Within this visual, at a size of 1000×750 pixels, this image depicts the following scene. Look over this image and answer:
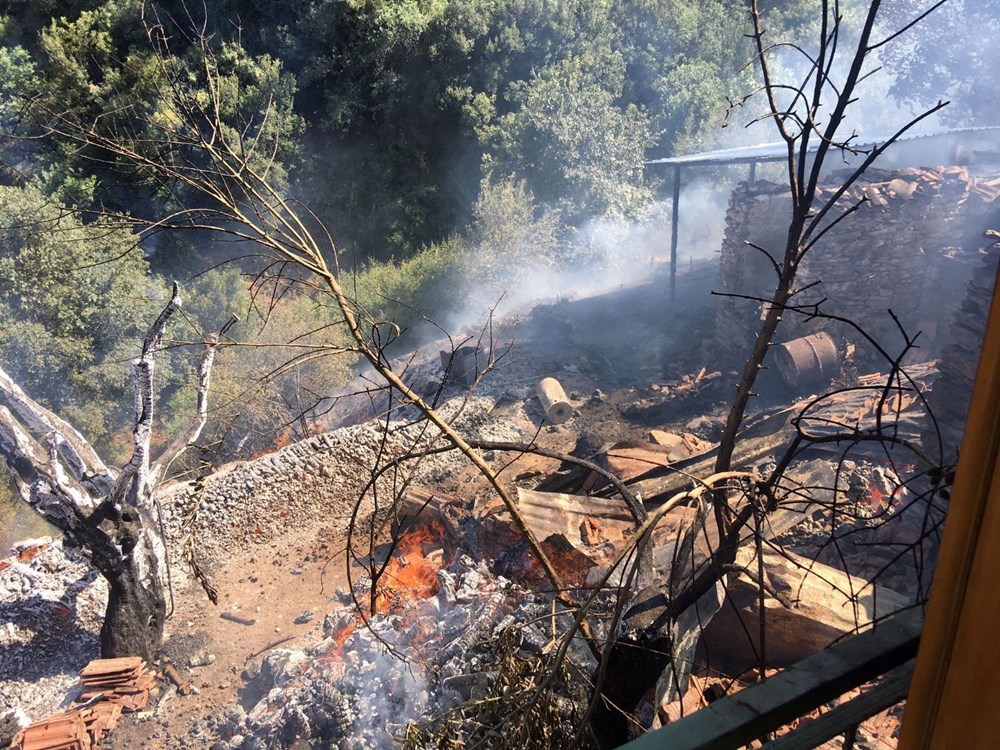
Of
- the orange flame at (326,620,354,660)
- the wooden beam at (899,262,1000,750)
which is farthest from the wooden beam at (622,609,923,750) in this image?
the orange flame at (326,620,354,660)

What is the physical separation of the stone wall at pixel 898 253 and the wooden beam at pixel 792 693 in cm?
924

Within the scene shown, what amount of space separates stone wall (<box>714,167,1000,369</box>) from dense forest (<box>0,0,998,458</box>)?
924 centimetres

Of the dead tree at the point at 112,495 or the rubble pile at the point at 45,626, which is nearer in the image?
the dead tree at the point at 112,495

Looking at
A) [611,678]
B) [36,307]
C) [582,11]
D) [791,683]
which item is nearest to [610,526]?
[611,678]

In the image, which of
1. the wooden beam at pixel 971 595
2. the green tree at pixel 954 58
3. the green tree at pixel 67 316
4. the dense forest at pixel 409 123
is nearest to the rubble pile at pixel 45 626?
the green tree at pixel 67 316

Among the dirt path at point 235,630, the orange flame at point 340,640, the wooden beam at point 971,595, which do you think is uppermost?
the wooden beam at point 971,595

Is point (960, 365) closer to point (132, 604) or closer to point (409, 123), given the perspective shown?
point (132, 604)

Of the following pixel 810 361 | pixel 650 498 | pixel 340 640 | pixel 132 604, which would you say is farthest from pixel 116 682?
pixel 810 361

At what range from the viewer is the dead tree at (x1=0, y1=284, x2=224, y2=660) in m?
6.24

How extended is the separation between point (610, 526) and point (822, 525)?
7.62ft

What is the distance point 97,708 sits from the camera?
20.1 feet

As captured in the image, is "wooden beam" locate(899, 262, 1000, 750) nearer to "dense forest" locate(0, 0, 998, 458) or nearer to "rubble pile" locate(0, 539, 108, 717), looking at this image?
"rubble pile" locate(0, 539, 108, 717)

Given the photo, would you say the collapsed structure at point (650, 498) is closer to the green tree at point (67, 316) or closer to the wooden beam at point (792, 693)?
the wooden beam at point (792, 693)

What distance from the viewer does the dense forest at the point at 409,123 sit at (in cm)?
1486
